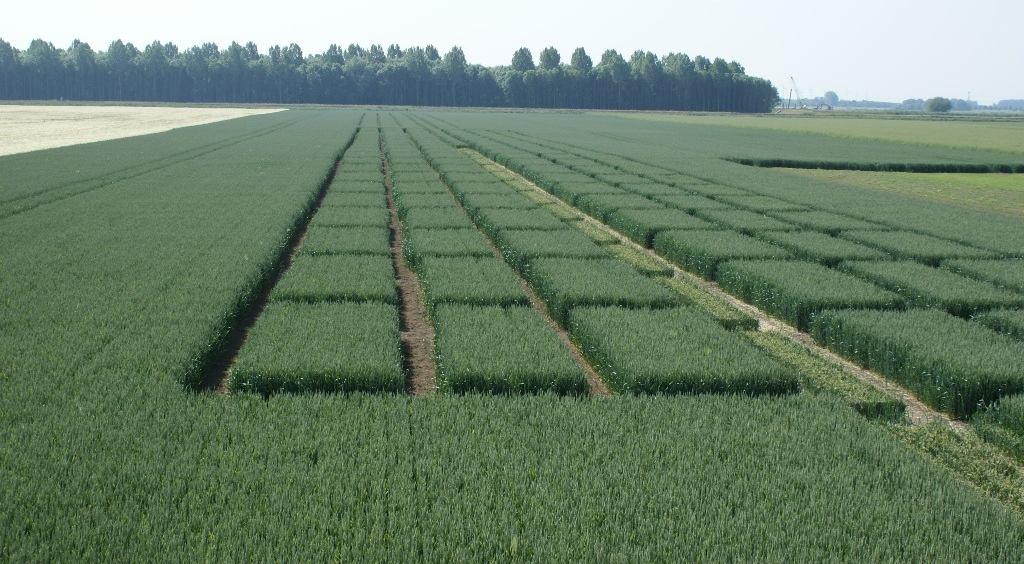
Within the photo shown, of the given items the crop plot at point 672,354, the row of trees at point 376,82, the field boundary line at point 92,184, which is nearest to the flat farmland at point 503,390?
the crop plot at point 672,354

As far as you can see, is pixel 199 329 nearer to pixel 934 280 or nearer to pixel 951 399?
pixel 951 399

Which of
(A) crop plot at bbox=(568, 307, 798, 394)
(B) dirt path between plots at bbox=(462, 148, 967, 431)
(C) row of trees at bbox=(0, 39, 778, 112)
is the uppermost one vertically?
(C) row of trees at bbox=(0, 39, 778, 112)

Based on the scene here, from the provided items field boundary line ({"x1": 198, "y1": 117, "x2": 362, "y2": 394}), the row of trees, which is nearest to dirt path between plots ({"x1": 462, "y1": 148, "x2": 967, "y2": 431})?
field boundary line ({"x1": 198, "y1": 117, "x2": 362, "y2": 394})

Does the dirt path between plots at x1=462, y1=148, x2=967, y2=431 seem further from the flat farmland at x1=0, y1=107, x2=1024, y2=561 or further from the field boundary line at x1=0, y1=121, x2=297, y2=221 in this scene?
the field boundary line at x1=0, y1=121, x2=297, y2=221

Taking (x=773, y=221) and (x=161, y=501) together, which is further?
(x=773, y=221)

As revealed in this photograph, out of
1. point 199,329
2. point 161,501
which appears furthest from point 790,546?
point 199,329

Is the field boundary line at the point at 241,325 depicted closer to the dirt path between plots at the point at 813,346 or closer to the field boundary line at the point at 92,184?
the field boundary line at the point at 92,184

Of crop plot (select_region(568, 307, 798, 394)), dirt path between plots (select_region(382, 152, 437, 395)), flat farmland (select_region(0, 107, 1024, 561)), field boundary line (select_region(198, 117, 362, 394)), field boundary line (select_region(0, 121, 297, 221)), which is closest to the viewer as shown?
flat farmland (select_region(0, 107, 1024, 561))
